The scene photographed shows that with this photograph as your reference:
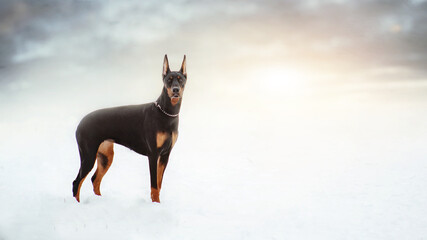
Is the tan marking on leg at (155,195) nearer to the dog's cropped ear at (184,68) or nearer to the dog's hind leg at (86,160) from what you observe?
the dog's hind leg at (86,160)

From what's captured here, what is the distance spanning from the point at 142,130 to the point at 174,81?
1.23 meters

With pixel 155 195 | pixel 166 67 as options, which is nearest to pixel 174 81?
pixel 166 67

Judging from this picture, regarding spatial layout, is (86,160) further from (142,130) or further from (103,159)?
(142,130)

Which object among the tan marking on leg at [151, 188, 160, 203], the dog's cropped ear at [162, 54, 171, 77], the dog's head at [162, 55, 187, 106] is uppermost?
the dog's cropped ear at [162, 54, 171, 77]

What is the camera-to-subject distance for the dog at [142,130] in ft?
23.6

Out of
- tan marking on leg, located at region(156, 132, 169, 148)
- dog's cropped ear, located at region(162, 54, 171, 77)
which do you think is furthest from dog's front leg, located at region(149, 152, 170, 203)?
dog's cropped ear, located at region(162, 54, 171, 77)

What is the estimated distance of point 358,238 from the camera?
23.3 feet

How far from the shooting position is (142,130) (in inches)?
294

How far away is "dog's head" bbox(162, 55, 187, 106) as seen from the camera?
22.7ft

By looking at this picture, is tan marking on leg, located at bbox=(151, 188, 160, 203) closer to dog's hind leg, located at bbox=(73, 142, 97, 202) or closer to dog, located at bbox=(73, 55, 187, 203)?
dog, located at bbox=(73, 55, 187, 203)

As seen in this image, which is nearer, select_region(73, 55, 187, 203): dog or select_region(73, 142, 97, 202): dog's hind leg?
select_region(73, 55, 187, 203): dog

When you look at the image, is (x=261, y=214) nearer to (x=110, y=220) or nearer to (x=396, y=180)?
(x=110, y=220)

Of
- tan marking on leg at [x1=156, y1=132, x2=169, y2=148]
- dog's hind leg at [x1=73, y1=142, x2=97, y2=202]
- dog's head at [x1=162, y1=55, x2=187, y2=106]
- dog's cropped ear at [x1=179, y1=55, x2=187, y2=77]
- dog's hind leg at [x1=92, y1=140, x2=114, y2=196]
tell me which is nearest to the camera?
dog's head at [x1=162, y1=55, x2=187, y2=106]

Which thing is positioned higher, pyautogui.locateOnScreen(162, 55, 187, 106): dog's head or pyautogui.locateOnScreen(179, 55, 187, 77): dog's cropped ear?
pyautogui.locateOnScreen(179, 55, 187, 77): dog's cropped ear
